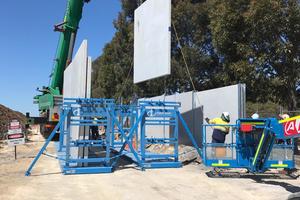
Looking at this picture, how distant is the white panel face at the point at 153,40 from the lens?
44.8ft

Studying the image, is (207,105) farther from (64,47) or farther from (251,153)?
(64,47)

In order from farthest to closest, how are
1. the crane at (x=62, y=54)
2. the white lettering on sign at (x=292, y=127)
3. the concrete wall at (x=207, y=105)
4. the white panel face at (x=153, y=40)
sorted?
the crane at (x=62, y=54)
the white panel face at (x=153, y=40)
the concrete wall at (x=207, y=105)
the white lettering on sign at (x=292, y=127)

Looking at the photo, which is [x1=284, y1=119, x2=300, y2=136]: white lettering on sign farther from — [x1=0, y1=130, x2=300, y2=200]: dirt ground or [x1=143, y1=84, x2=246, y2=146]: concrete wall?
[x1=143, y1=84, x2=246, y2=146]: concrete wall

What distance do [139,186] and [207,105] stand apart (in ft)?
21.1

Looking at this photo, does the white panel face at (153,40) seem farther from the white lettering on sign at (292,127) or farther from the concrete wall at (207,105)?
the white lettering on sign at (292,127)

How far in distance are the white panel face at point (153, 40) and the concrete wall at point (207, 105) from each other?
2.16 meters

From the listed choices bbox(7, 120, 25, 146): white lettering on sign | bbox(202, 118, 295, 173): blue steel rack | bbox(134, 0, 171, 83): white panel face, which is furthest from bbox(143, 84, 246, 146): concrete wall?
bbox(7, 120, 25, 146): white lettering on sign

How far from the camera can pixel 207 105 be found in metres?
15.4

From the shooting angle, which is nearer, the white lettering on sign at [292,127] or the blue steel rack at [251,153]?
the white lettering on sign at [292,127]

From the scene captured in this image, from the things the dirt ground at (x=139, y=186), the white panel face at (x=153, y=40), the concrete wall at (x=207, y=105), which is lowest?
the dirt ground at (x=139, y=186)

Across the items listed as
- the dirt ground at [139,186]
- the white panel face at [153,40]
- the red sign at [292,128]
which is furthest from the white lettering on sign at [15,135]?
the red sign at [292,128]

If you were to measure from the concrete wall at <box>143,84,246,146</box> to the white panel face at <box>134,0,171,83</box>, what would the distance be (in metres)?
2.16

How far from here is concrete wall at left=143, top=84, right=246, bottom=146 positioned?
13109mm

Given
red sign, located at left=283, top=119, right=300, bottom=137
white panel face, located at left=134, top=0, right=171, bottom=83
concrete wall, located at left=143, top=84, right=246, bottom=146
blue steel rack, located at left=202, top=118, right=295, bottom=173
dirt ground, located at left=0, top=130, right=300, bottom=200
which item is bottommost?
dirt ground, located at left=0, top=130, right=300, bottom=200
